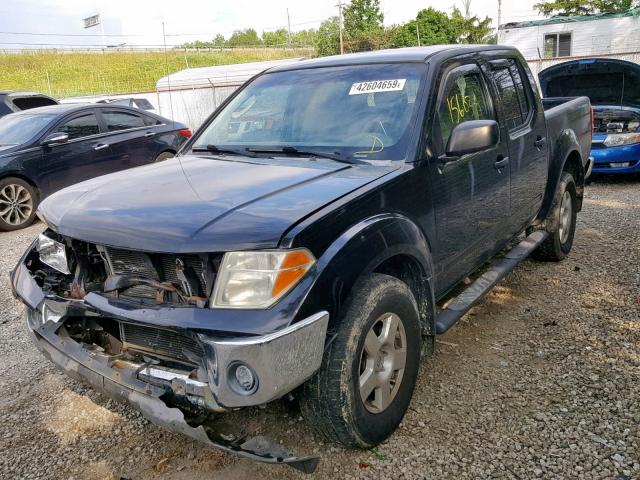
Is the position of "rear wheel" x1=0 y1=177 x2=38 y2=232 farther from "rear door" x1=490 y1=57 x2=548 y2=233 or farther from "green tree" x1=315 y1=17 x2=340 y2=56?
"green tree" x1=315 y1=17 x2=340 y2=56

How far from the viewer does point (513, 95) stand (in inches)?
167

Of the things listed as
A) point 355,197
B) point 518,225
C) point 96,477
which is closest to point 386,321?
point 355,197

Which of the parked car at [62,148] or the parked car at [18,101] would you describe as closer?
the parked car at [62,148]

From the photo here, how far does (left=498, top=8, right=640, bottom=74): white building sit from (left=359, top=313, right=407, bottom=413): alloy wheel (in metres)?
20.2

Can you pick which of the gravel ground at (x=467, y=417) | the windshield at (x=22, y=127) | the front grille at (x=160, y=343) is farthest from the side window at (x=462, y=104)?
the windshield at (x=22, y=127)

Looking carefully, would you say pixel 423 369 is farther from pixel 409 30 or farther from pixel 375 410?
pixel 409 30

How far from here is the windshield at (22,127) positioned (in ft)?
26.2

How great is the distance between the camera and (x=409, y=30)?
158 feet

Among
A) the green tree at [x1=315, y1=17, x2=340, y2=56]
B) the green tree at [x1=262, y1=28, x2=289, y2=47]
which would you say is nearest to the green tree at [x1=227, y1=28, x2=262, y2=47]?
the green tree at [x1=262, y1=28, x2=289, y2=47]

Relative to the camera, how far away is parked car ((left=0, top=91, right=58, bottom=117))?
36.3ft

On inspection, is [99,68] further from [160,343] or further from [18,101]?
[160,343]

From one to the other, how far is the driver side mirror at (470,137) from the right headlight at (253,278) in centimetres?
131

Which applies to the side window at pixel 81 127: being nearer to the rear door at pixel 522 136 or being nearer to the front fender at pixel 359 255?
the rear door at pixel 522 136

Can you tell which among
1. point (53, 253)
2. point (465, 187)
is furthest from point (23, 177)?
point (465, 187)
